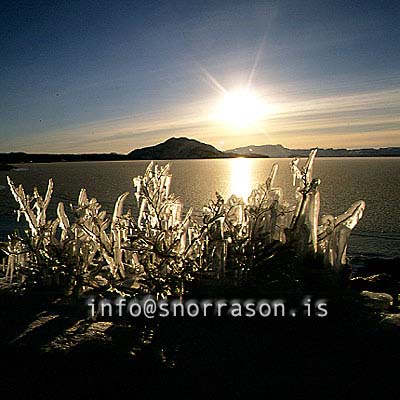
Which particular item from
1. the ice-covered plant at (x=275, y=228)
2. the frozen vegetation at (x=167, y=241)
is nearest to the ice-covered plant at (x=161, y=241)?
the frozen vegetation at (x=167, y=241)

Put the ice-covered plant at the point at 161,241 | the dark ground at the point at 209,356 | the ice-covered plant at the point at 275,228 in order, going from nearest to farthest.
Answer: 1. the dark ground at the point at 209,356
2. the ice-covered plant at the point at 161,241
3. the ice-covered plant at the point at 275,228

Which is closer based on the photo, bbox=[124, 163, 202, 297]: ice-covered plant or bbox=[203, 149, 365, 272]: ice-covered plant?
bbox=[124, 163, 202, 297]: ice-covered plant

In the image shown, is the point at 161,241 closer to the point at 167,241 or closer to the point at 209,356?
the point at 167,241

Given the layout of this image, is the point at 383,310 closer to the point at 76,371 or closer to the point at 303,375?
the point at 303,375

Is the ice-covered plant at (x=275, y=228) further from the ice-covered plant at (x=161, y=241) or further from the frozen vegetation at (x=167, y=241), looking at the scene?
the ice-covered plant at (x=161, y=241)

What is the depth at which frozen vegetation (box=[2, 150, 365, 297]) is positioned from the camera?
107 inches

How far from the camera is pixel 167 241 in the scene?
9.03ft

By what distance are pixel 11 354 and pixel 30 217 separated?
1.10m

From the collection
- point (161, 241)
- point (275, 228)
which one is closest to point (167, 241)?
point (161, 241)

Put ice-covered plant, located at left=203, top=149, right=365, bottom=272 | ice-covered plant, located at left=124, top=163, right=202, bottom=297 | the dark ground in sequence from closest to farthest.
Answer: the dark ground < ice-covered plant, located at left=124, top=163, right=202, bottom=297 < ice-covered plant, located at left=203, top=149, right=365, bottom=272

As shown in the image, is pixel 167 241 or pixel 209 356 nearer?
pixel 209 356

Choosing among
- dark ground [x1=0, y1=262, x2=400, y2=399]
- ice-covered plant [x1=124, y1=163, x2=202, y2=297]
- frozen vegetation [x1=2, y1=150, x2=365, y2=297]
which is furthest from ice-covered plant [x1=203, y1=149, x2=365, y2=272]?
dark ground [x1=0, y1=262, x2=400, y2=399]

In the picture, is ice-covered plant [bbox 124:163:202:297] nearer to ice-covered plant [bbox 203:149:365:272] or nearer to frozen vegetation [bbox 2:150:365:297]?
frozen vegetation [bbox 2:150:365:297]

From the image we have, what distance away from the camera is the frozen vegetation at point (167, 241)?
2.72m
